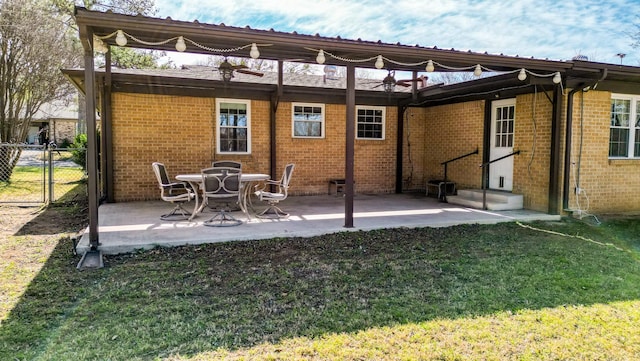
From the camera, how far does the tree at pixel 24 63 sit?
13.2 meters

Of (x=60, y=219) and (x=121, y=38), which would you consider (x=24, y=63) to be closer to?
(x=60, y=219)

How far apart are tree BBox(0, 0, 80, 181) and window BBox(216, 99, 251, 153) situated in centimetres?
685

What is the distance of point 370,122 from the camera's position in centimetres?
1163

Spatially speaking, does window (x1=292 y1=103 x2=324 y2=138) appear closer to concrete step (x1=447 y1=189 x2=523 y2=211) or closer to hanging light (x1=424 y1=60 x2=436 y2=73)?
concrete step (x1=447 y1=189 x2=523 y2=211)

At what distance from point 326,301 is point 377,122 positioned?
8562 mm

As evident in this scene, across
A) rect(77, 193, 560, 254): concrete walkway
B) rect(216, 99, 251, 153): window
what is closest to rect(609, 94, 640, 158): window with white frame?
rect(77, 193, 560, 254): concrete walkway

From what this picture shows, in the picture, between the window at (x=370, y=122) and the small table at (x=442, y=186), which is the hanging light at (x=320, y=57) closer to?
the window at (x=370, y=122)

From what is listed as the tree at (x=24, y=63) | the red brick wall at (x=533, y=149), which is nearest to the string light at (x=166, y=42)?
the red brick wall at (x=533, y=149)

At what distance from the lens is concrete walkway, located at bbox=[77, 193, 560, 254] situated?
563 cm

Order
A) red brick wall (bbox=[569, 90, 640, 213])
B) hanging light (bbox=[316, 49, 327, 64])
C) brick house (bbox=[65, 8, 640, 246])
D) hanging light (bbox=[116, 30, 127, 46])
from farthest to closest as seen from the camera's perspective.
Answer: red brick wall (bbox=[569, 90, 640, 213]) → brick house (bbox=[65, 8, 640, 246]) → hanging light (bbox=[316, 49, 327, 64]) → hanging light (bbox=[116, 30, 127, 46])

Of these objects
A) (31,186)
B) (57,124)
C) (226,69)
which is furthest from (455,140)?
(57,124)

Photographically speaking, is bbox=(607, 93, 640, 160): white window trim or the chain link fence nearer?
bbox=(607, 93, 640, 160): white window trim

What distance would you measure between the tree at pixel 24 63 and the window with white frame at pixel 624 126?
603 inches

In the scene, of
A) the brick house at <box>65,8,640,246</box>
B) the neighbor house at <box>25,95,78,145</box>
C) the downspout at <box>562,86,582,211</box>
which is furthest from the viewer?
the neighbor house at <box>25,95,78,145</box>
